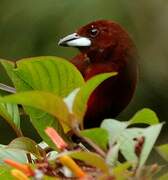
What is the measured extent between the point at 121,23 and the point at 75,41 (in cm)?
96

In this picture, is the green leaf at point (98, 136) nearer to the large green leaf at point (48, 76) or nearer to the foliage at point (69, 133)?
the foliage at point (69, 133)

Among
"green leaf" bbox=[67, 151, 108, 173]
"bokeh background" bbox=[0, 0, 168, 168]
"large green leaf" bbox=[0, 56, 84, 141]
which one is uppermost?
"large green leaf" bbox=[0, 56, 84, 141]

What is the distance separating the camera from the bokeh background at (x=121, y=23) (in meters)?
2.96

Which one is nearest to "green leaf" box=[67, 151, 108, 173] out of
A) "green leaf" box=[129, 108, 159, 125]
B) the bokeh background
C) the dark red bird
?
"green leaf" box=[129, 108, 159, 125]

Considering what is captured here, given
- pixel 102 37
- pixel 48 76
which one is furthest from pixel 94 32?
pixel 48 76

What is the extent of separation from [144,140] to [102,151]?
0.05 metres

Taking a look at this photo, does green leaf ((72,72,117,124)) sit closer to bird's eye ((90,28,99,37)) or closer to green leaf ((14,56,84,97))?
green leaf ((14,56,84,97))

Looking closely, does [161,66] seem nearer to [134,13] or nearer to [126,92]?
[134,13]

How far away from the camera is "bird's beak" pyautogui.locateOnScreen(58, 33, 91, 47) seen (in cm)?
200

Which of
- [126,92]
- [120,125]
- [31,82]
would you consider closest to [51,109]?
[120,125]

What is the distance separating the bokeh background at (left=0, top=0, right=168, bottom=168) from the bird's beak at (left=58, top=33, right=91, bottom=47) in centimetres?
83

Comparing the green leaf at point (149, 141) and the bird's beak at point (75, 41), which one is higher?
the green leaf at point (149, 141)

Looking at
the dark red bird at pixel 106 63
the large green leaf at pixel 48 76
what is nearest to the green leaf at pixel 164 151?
the large green leaf at pixel 48 76

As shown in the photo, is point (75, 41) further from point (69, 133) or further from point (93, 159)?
point (93, 159)
